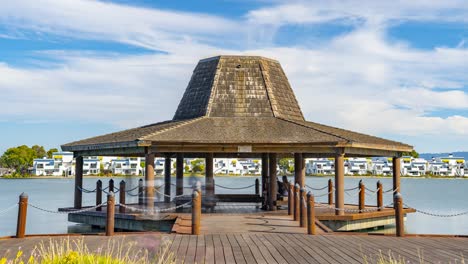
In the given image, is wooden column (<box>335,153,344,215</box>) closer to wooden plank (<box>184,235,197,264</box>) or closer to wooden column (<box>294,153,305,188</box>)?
wooden column (<box>294,153,305,188</box>)

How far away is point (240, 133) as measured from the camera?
1931cm

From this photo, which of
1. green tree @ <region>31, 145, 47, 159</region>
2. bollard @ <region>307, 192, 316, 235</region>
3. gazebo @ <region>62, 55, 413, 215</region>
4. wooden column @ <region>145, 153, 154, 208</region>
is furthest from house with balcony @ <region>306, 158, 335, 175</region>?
bollard @ <region>307, 192, 316, 235</region>

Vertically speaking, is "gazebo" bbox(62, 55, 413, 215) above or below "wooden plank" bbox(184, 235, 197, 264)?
above

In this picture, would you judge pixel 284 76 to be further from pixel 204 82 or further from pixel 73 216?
pixel 73 216

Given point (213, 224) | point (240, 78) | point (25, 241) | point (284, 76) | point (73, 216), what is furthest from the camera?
point (284, 76)

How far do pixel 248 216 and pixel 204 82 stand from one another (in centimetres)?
801

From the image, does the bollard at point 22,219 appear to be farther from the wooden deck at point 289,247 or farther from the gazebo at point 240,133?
the gazebo at point 240,133

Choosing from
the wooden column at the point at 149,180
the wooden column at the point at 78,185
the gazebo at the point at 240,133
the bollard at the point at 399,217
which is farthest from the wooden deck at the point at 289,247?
the wooden column at the point at 78,185

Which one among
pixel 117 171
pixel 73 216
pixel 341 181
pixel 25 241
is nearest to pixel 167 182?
pixel 73 216

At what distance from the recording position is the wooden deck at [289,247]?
9.80 meters

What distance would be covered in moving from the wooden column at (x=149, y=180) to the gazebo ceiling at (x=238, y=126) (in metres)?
0.38

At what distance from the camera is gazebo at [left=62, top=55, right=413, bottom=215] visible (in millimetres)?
18391

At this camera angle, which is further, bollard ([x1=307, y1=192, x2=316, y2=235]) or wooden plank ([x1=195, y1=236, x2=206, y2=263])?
bollard ([x1=307, y1=192, x2=316, y2=235])

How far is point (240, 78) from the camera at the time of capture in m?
23.4
